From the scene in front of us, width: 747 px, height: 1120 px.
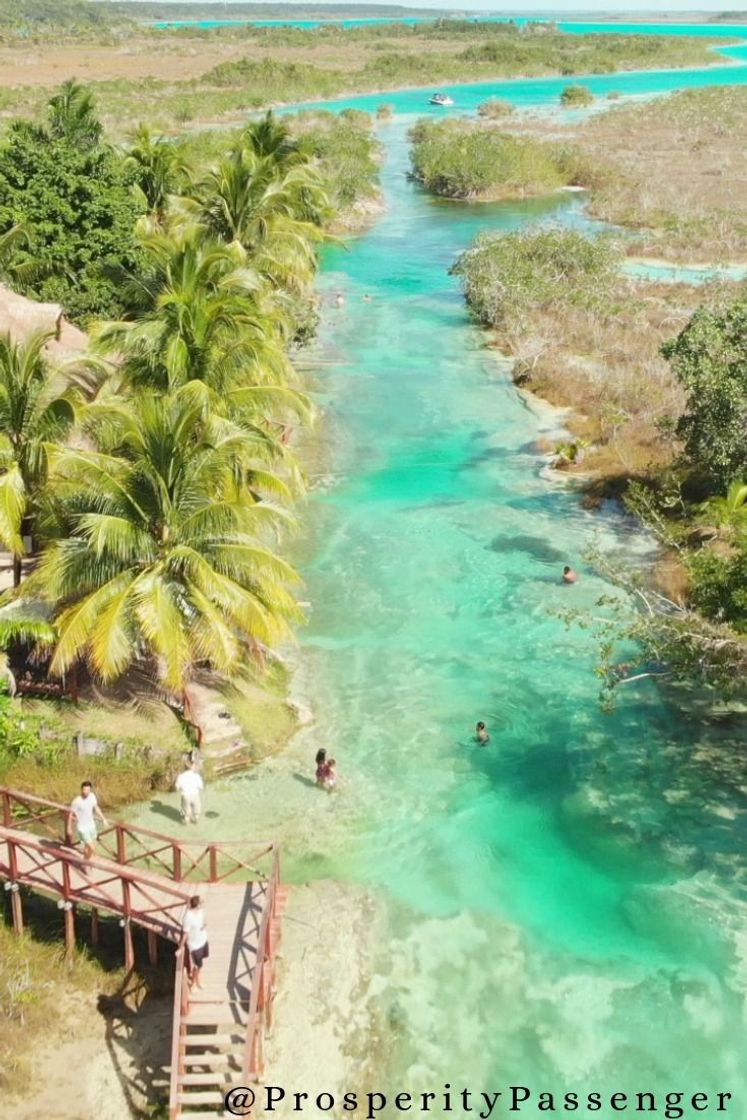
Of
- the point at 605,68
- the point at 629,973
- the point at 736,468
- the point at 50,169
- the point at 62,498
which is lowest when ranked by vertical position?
the point at 629,973

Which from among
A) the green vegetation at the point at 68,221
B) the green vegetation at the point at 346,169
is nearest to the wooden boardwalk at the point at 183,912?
the green vegetation at the point at 68,221

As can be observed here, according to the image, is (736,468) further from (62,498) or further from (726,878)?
(62,498)

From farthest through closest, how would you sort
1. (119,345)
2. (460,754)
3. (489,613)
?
(489,613), (119,345), (460,754)

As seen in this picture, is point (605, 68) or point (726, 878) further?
point (605, 68)

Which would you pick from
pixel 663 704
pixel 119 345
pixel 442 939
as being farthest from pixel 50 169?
pixel 442 939

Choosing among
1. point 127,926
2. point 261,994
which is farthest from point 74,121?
point 261,994

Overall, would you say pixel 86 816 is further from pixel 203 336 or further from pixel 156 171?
pixel 156 171

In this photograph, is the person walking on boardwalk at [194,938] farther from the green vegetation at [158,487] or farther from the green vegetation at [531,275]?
the green vegetation at [531,275]
